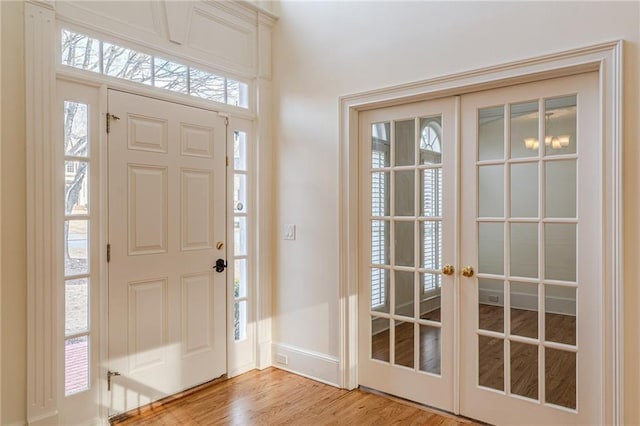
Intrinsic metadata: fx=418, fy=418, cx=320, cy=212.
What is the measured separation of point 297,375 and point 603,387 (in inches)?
83.1

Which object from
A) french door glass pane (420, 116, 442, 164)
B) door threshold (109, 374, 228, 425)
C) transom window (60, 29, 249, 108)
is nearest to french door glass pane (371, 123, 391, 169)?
french door glass pane (420, 116, 442, 164)

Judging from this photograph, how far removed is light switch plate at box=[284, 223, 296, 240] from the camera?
11.4 feet

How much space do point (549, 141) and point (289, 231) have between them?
2.00 metres

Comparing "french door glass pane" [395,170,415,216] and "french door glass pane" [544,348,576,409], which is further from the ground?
"french door glass pane" [395,170,415,216]

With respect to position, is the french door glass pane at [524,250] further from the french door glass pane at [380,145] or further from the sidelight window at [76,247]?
the sidelight window at [76,247]

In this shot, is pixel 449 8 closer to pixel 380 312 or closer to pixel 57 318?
pixel 380 312

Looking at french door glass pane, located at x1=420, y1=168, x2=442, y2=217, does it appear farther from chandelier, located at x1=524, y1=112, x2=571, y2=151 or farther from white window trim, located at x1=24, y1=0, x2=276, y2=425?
white window trim, located at x1=24, y1=0, x2=276, y2=425

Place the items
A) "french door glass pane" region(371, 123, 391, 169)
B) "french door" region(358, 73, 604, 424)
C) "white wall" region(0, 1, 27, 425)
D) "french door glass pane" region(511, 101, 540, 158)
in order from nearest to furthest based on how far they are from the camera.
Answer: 1. "white wall" region(0, 1, 27, 425)
2. "french door" region(358, 73, 604, 424)
3. "french door glass pane" region(511, 101, 540, 158)
4. "french door glass pane" region(371, 123, 391, 169)

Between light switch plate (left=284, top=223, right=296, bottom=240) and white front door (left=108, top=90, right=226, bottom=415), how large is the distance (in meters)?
0.53

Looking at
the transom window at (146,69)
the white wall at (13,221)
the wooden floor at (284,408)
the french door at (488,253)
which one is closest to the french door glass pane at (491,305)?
the french door at (488,253)

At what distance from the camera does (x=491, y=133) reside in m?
2.64

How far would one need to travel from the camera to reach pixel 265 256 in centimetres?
358

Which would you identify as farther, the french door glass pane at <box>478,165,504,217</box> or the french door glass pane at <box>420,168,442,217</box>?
the french door glass pane at <box>420,168,442,217</box>

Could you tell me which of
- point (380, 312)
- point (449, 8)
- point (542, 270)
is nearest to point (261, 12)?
point (449, 8)
